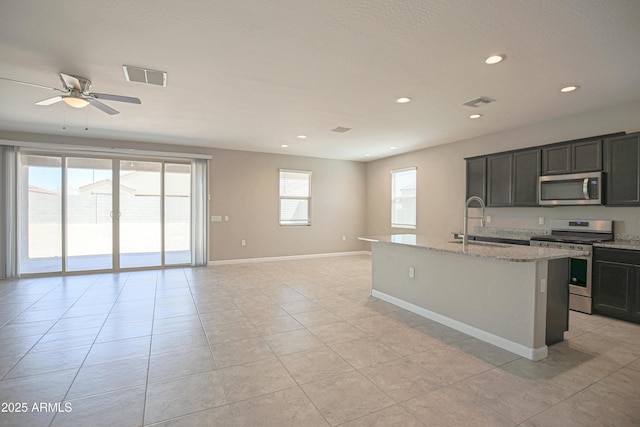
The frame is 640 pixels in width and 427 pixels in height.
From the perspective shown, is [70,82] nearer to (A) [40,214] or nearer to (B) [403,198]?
(A) [40,214]

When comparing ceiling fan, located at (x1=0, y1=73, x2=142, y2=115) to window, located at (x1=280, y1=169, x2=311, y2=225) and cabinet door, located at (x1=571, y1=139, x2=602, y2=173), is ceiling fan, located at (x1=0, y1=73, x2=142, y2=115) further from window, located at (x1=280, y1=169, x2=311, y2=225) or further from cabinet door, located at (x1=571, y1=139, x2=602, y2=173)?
cabinet door, located at (x1=571, y1=139, x2=602, y2=173)

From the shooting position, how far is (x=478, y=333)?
3061mm

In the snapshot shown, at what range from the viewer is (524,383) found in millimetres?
2268

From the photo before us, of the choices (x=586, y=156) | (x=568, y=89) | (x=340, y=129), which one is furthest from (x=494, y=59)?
(x=340, y=129)

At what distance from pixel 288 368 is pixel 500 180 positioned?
439cm

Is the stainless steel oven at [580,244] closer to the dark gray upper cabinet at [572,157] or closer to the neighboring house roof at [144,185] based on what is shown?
the dark gray upper cabinet at [572,157]

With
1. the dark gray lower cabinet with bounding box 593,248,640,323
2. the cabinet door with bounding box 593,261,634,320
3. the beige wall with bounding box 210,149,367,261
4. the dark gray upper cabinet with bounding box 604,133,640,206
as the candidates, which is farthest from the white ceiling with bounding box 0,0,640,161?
the beige wall with bounding box 210,149,367,261

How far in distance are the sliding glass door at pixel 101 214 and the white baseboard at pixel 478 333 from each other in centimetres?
491

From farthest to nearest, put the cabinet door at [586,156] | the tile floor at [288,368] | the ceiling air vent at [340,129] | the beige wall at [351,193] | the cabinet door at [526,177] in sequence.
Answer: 1. the ceiling air vent at [340,129]
2. the cabinet door at [526,177]
3. the beige wall at [351,193]
4. the cabinet door at [586,156]
5. the tile floor at [288,368]

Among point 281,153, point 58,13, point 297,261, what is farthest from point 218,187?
point 58,13

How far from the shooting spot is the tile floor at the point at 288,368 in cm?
193

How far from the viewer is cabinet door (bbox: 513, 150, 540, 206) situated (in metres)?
4.57

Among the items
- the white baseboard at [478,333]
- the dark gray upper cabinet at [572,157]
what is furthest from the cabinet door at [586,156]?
the white baseboard at [478,333]

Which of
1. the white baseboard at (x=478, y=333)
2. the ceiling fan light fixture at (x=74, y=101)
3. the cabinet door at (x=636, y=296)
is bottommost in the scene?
the white baseboard at (x=478, y=333)
